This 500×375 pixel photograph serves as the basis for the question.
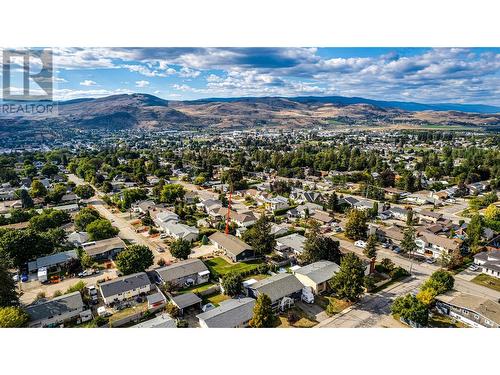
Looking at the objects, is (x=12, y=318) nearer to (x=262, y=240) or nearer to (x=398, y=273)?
(x=262, y=240)

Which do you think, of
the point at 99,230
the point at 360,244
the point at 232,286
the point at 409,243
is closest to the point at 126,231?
the point at 99,230

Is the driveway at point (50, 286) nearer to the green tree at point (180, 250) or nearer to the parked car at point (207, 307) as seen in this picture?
the green tree at point (180, 250)

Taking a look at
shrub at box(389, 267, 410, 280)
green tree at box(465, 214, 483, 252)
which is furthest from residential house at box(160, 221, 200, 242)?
green tree at box(465, 214, 483, 252)

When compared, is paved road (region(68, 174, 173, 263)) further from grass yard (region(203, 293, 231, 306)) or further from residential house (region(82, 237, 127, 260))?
grass yard (region(203, 293, 231, 306))

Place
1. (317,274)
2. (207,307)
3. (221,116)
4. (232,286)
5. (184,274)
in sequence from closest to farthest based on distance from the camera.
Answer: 1. (207,307)
2. (232,286)
3. (317,274)
4. (184,274)
5. (221,116)

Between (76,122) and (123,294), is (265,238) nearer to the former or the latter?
(123,294)

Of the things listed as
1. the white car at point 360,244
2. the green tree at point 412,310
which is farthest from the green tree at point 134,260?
the white car at point 360,244
